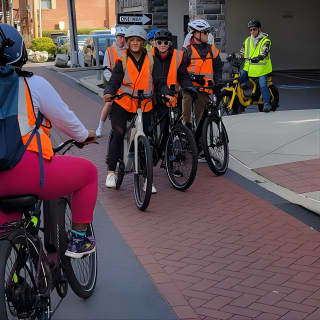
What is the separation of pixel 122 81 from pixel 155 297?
3382mm

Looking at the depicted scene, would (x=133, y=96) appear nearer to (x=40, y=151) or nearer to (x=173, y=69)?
(x=173, y=69)

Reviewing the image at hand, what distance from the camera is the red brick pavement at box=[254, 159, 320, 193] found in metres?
8.70

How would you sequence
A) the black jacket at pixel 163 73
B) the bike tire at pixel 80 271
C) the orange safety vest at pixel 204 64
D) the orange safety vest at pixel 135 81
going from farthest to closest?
1. the orange safety vest at pixel 204 64
2. the black jacket at pixel 163 73
3. the orange safety vest at pixel 135 81
4. the bike tire at pixel 80 271

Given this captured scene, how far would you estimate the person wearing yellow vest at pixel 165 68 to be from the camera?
859 centimetres

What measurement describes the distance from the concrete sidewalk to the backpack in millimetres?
4328

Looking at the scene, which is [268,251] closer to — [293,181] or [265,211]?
[265,211]

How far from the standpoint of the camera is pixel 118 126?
27.2 ft

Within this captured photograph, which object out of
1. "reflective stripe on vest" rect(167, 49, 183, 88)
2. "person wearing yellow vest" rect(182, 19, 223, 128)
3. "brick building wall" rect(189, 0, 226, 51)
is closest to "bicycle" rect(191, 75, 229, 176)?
"person wearing yellow vest" rect(182, 19, 223, 128)

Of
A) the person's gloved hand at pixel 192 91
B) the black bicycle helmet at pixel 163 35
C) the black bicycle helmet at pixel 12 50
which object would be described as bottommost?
the person's gloved hand at pixel 192 91

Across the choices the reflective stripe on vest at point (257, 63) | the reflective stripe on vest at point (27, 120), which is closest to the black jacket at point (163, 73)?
the reflective stripe on vest at point (27, 120)

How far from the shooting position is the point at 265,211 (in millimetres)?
7703

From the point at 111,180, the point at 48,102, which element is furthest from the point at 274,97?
the point at 48,102

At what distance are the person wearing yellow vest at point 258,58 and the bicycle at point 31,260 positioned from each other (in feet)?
32.9

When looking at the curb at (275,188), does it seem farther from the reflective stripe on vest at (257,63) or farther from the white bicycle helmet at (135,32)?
the reflective stripe on vest at (257,63)
